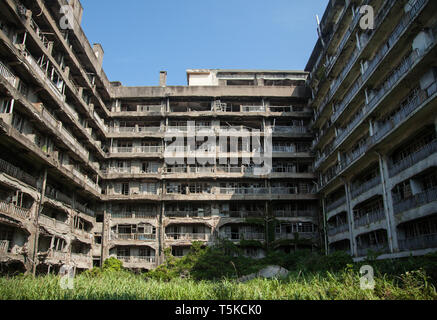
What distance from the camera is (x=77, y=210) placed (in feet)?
116

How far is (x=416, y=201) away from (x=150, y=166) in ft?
93.6

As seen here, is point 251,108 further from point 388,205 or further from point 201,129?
point 388,205

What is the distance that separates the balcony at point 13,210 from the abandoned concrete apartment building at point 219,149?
0.33 feet

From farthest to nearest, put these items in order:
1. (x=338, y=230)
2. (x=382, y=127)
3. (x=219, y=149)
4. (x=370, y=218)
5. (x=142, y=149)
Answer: (x=142, y=149) → (x=219, y=149) → (x=338, y=230) → (x=370, y=218) → (x=382, y=127)

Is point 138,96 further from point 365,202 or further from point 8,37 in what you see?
point 365,202

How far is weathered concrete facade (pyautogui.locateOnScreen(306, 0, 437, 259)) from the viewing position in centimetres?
2209

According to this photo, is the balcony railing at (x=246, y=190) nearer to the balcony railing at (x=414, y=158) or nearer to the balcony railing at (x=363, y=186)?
the balcony railing at (x=363, y=186)

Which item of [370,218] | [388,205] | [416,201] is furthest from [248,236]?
[416,201]

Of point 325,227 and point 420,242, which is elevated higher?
point 325,227

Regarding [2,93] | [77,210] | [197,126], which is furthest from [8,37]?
[197,126]

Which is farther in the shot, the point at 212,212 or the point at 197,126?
the point at 197,126

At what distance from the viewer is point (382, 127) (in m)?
26.8

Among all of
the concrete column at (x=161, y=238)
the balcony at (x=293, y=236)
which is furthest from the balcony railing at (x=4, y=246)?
the balcony at (x=293, y=236)
